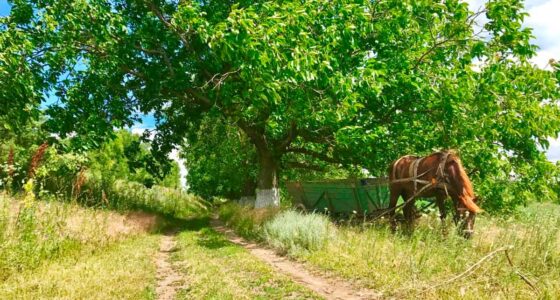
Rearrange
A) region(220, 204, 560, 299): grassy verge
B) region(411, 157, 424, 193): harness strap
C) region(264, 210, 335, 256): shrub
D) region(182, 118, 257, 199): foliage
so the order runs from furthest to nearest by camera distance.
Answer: region(182, 118, 257, 199): foliage
region(411, 157, 424, 193): harness strap
region(264, 210, 335, 256): shrub
region(220, 204, 560, 299): grassy verge

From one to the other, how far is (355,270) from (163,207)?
61.2 feet

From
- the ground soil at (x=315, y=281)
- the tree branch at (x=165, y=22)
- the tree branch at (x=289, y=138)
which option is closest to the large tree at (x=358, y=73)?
the tree branch at (x=165, y=22)

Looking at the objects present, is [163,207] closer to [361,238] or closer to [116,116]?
[116,116]

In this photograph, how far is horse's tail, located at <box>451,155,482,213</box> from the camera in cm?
941

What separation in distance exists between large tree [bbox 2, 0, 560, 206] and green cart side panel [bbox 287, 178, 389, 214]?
4.77 ft

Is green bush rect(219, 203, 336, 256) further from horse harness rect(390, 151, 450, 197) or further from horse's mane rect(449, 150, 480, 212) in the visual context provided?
horse's mane rect(449, 150, 480, 212)

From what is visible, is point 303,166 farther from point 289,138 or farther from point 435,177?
point 435,177

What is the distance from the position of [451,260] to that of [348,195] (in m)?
7.49

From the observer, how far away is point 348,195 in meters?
14.9

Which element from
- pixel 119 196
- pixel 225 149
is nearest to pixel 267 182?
pixel 119 196

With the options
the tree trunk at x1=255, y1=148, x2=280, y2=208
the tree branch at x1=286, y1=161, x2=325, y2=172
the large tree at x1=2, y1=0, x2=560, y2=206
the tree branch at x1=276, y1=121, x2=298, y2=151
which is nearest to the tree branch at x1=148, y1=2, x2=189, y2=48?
the large tree at x1=2, y1=0, x2=560, y2=206

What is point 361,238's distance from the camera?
10.2m

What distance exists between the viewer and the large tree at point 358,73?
13.1 metres

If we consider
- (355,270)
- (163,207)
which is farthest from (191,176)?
(355,270)
